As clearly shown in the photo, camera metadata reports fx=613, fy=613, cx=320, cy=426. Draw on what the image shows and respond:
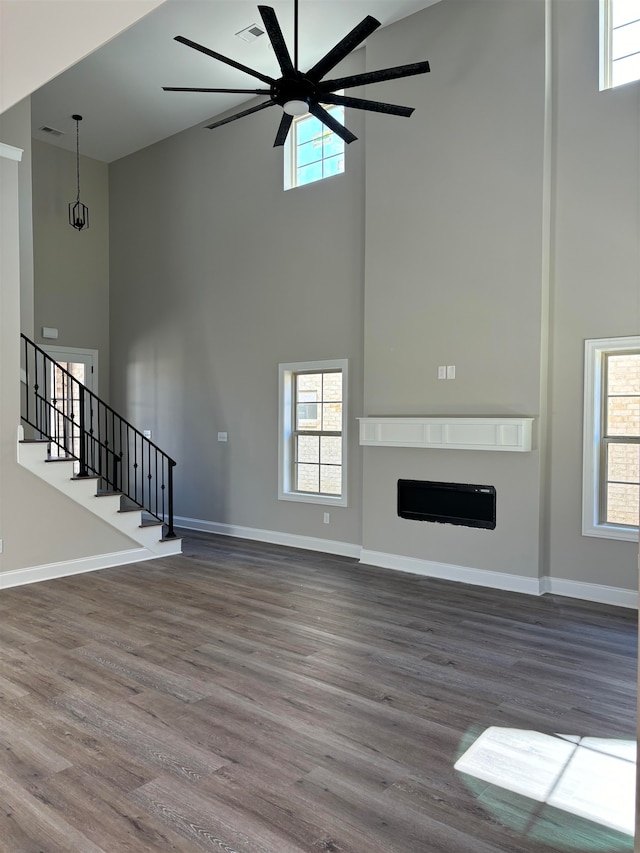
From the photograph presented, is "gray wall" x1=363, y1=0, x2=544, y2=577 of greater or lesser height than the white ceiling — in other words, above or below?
below

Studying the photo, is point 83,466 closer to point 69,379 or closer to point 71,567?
point 71,567

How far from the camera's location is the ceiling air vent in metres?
5.95

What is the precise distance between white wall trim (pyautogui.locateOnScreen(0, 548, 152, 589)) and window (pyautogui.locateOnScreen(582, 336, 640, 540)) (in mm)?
4265

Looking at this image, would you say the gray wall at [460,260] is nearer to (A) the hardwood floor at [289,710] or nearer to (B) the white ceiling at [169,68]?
(B) the white ceiling at [169,68]

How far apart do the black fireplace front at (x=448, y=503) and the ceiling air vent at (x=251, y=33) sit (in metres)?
4.61

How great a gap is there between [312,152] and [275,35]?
322 centimetres

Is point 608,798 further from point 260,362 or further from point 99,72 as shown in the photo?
point 99,72

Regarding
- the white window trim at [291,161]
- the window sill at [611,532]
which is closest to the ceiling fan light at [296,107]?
the white window trim at [291,161]

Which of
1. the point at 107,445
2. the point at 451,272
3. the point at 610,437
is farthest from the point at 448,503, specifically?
the point at 107,445

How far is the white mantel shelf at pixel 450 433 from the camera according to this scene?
509 centimetres

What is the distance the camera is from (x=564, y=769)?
252 centimetres

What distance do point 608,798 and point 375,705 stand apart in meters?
1.11

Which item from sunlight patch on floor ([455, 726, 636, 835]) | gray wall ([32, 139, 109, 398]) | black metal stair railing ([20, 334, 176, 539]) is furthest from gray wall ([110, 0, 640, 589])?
sunlight patch on floor ([455, 726, 636, 835])

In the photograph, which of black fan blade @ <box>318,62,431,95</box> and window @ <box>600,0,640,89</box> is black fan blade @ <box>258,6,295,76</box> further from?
window @ <box>600,0,640,89</box>
